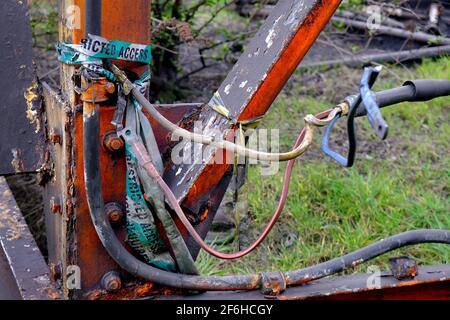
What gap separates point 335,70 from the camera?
505 centimetres

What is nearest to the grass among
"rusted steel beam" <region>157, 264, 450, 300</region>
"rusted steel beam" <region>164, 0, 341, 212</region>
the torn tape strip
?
"rusted steel beam" <region>157, 264, 450, 300</region>

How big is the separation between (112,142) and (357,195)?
77.5 inches

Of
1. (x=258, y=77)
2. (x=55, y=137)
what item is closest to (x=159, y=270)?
(x=55, y=137)

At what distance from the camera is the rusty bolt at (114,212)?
68.8 inches

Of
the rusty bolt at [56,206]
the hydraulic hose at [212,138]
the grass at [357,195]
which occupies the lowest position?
the grass at [357,195]

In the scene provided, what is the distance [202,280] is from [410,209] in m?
1.80

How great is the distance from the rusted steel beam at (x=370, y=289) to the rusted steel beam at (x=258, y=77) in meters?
0.30

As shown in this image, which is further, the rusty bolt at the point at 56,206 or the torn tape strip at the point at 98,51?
the rusty bolt at the point at 56,206

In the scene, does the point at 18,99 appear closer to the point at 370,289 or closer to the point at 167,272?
the point at 167,272

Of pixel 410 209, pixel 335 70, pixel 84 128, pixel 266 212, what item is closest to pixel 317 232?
pixel 266 212

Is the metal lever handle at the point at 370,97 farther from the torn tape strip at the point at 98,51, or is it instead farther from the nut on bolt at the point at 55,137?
the nut on bolt at the point at 55,137

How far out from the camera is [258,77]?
67.9 inches

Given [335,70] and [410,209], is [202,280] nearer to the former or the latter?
[410,209]

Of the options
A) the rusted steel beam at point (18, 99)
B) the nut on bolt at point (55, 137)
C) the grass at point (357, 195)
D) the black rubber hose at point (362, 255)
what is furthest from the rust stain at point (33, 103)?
the grass at point (357, 195)
